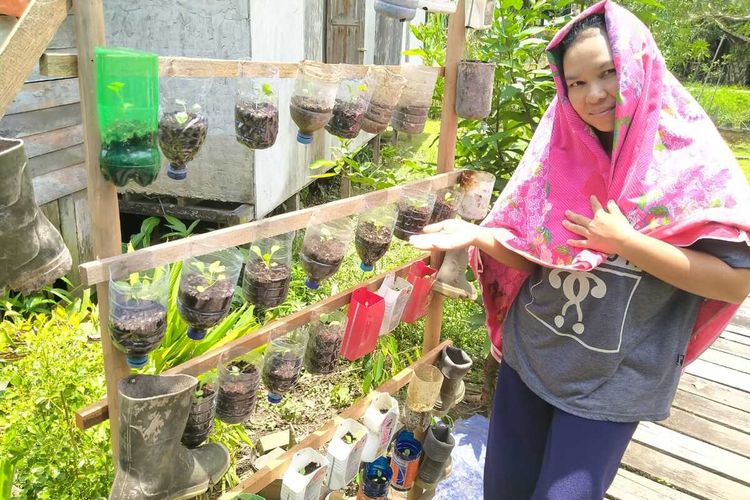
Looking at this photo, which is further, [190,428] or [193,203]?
[193,203]

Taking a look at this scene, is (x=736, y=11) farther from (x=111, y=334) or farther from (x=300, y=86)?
(x=111, y=334)

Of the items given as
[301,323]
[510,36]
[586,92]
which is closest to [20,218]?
[301,323]

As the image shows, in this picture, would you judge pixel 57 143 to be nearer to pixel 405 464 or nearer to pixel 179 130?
Result: pixel 179 130

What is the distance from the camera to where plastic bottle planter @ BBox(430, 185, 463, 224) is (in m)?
2.12

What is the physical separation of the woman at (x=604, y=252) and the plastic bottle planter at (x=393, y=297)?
0.38 metres

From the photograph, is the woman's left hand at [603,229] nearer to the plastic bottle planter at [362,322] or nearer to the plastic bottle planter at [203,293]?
the plastic bottle planter at [362,322]

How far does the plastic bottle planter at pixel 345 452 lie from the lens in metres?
1.83

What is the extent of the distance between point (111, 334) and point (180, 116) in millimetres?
512

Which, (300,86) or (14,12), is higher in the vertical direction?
(14,12)

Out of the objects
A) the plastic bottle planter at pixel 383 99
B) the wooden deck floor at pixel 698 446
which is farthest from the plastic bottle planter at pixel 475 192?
the wooden deck floor at pixel 698 446

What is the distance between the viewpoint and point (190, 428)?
1563 mm

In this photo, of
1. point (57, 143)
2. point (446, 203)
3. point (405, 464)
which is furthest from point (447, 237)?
point (57, 143)

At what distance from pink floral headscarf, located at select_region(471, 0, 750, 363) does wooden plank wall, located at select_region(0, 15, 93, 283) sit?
2.87 metres

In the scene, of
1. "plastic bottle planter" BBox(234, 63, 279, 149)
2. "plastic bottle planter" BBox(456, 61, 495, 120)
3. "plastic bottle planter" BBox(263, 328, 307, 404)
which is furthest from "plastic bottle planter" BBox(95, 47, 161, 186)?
"plastic bottle planter" BBox(456, 61, 495, 120)
